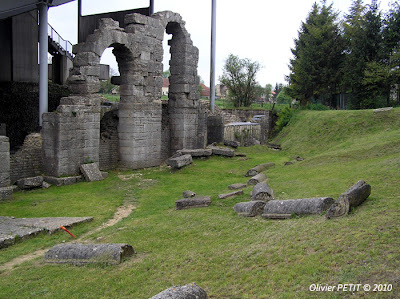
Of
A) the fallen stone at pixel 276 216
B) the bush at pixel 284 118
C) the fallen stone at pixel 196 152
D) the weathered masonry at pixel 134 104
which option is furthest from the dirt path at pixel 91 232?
the bush at pixel 284 118

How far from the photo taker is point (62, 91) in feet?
76.3

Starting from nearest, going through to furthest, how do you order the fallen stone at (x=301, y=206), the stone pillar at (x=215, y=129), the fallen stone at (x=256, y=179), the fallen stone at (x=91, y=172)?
the fallen stone at (x=301, y=206) < the fallen stone at (x=256, y=179) < the fallen stone at (x=91, y=172) < the stone pillar at (x=215, y=129)

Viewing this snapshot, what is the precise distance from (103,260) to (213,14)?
22.8 metres

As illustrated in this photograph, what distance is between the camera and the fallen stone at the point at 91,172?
15.6 metres

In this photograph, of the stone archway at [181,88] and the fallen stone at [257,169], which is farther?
the stone archway at [181,88]

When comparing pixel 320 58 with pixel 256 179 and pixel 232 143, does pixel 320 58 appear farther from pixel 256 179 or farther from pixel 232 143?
pixel 256 179

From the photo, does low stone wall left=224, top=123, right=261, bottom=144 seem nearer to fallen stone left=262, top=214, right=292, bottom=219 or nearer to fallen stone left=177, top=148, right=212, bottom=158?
fallen stone left=177, top=148, right=212, bottom=158

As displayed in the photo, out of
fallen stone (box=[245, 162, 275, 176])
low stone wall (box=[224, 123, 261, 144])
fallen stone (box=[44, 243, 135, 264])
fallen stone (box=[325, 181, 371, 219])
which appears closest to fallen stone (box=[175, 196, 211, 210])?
fallen stone (box=[44, 243, 135, 264])

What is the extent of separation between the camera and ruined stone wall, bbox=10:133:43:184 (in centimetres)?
1465

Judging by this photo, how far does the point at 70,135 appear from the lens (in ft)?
50.4

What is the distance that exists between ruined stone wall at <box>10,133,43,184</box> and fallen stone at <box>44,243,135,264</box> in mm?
7934

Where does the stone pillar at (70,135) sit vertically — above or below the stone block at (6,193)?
above

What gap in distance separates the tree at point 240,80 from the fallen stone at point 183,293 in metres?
35.0

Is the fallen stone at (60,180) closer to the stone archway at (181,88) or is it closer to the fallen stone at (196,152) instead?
the fallen stone at (196,152)
